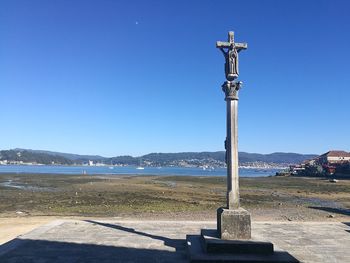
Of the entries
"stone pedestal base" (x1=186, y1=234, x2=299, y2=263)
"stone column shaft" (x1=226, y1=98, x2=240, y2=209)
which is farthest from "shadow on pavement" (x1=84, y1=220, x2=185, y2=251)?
"stone column shaft" (x1=226, y1=98, x2=240, y2=209)

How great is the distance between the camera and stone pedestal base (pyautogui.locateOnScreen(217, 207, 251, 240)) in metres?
10.3

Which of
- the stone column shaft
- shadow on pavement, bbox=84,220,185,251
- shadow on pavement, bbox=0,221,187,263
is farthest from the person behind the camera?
shadow on pavement, bbox=84,220,185,251

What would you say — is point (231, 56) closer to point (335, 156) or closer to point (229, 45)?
point (229, 45)

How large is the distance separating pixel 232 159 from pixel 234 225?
159cm

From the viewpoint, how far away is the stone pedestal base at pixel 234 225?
10305mm

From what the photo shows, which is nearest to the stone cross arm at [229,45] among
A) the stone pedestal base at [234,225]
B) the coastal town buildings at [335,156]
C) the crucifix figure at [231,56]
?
the crucifix figure at [231,56]

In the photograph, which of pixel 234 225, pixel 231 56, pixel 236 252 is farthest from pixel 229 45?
pixel 236 252

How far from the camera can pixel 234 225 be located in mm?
10383

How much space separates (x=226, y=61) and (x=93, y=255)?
5.76 meters

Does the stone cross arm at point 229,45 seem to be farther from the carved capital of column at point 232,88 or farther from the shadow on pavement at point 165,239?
the shadow on pavement at point 165,239

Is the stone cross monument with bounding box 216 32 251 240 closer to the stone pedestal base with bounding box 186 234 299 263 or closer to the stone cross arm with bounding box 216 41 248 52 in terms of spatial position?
the stone cross arm with bounding box 216 41 248 52

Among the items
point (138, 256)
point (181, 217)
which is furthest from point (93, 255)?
point (181, 217)

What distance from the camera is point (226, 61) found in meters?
11.2

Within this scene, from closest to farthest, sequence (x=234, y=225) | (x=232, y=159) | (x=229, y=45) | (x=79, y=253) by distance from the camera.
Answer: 1. (x=79, y=253)
2. (x=234, y=225)
3. (x=232, y=159)
4. (x=229, y=45)
